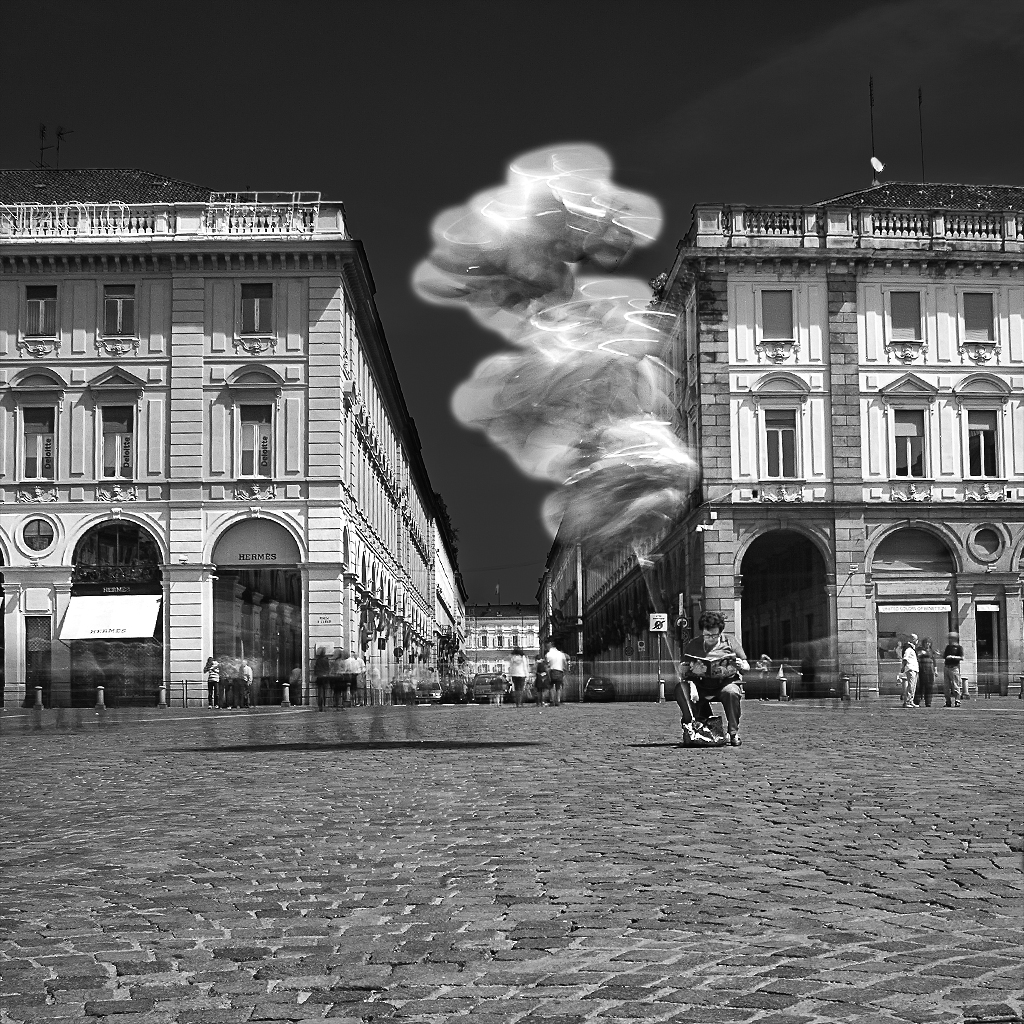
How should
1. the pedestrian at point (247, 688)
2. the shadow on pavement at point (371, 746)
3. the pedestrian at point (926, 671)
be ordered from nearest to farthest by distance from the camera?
the shadow on pavement at point (371, 746), the pedestrian at point (926, 671), the pedestrian at point (247, 688)

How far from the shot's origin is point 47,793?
12969 millimetres

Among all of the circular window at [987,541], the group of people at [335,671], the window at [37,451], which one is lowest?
the group of people at [335,671]

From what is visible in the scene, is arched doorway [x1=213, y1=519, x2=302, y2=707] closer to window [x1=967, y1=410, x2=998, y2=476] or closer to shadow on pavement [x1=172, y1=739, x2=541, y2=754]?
window [x1=967, y1=410, x2=998, y2=476]

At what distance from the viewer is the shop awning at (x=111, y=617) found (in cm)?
4416

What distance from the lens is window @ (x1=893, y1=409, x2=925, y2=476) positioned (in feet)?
167

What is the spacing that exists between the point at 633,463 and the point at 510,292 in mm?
4245

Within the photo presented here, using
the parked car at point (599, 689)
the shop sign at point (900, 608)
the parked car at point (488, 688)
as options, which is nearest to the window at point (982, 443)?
the shop sign at point (900, 608)

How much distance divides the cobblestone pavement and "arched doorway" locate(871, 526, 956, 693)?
3598cm

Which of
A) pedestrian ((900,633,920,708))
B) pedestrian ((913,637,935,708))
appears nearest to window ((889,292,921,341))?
pedestrian ((913,637,935,708))

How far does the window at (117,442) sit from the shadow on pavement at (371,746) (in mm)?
25718

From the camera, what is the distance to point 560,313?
16.0 metres

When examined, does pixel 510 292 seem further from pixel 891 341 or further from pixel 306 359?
pixel 891 341

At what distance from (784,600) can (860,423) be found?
22.2 feet

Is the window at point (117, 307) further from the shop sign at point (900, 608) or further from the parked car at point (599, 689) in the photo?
the shop sign at point (900, 608)
